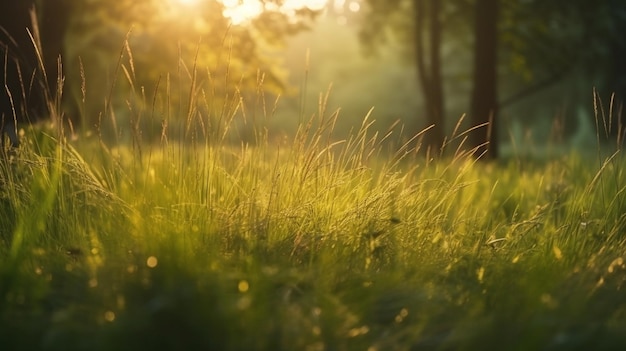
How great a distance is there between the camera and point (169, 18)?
45.1ft

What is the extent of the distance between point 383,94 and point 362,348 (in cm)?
3588

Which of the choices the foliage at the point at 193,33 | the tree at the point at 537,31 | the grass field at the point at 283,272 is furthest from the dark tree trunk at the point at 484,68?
the grass field at the point at 283,272

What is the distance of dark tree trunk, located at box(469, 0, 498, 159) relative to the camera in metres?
11.5

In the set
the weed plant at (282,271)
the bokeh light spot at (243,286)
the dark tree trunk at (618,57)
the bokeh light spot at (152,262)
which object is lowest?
the dark tree trunk at (618,57)

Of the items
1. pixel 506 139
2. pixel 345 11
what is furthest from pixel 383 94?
pixel 345 11

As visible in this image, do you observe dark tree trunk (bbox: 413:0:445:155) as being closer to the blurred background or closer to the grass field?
the blurred background

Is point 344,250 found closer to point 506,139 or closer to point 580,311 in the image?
point 580,311

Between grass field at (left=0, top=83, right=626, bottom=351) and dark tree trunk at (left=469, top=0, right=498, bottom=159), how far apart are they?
684 cm

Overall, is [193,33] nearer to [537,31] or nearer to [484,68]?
[484,68]

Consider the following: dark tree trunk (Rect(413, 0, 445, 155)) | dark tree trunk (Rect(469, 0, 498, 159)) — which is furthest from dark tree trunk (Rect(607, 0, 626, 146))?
dark tree trunk (Rect(469, 0, 498, 159))

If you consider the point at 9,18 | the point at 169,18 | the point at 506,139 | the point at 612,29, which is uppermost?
the point at 9,18

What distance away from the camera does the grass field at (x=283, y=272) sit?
2.72 meters

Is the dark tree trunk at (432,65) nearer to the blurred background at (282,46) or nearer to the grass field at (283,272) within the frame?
the blurred background at (282,46)

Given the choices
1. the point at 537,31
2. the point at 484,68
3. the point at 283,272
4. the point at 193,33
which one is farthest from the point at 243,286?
the point at 537,31
